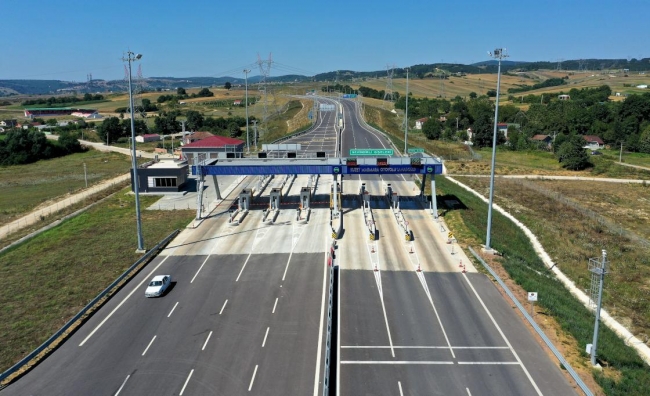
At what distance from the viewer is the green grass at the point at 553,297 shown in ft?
75.5

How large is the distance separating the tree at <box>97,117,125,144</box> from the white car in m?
111

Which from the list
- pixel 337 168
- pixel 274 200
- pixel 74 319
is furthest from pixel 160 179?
pixel 74 319

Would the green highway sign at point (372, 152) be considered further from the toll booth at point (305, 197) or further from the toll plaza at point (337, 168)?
the toll booth at point (305, 197)

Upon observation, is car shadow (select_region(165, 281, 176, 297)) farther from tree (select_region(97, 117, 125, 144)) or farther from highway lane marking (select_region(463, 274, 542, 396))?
tree (select_region(97, 117, 125, 144))

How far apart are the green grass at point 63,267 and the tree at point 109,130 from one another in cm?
8561

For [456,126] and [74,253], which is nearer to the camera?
[74,253]

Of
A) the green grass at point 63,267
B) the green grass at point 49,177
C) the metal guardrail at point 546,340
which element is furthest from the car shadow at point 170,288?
the green grass at point 49,177

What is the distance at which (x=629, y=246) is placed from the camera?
46.0 metres

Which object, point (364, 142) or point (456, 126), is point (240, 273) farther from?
point (456, 126)

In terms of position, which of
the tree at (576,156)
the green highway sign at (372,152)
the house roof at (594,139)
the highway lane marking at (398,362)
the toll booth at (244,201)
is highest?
the green highway sign at (372,152)

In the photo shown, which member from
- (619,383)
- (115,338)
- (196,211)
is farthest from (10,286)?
(619,383)

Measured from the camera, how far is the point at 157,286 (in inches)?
1264

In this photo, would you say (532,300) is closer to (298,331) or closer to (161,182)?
(298,331)

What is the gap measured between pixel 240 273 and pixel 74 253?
1584 centimetres
